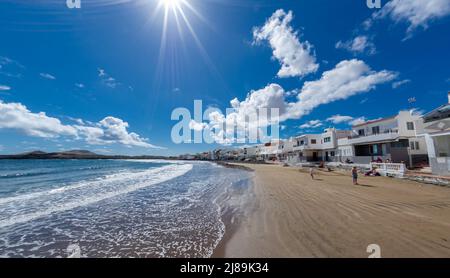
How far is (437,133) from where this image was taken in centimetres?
1366

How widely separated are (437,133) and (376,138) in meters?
11.0

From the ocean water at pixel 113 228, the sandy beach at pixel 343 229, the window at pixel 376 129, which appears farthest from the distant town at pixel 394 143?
the ocean water at pixel 113 228

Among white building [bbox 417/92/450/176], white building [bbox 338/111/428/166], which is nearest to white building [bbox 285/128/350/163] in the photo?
white building [bbox 338/111/428/166]

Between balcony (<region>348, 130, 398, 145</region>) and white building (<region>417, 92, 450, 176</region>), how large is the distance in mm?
8194

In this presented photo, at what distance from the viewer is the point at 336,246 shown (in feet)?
14.3

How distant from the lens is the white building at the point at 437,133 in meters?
13.2

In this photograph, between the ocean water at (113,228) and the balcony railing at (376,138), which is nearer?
the ocean water at (113,228)

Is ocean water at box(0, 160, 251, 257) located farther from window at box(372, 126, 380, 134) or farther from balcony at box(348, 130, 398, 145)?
window at box(372, 126, 380, 134)

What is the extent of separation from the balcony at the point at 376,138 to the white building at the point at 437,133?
8194 mm

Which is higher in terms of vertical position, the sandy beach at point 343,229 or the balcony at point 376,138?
the balcony at point 376,138

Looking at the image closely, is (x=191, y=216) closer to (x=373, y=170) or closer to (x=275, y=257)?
(x=275, y=257)

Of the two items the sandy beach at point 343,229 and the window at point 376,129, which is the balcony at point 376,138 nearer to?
the window at point 376,129

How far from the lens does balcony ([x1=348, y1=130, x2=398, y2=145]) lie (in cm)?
2221

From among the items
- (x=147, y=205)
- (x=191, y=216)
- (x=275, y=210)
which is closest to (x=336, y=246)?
(x=275, y=210)
